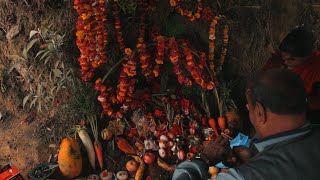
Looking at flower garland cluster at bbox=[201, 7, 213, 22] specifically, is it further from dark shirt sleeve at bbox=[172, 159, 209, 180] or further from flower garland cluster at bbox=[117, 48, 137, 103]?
dark shirt sleeve at bbox=[172, 159, 209, 180]

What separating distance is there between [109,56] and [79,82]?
0.56m

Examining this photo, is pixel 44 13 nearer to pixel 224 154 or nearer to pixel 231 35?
pixel 231 35

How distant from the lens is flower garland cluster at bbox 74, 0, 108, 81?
14.4 ft

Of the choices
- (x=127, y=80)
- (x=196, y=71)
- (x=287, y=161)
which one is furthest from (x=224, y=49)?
(x=287, y=161)

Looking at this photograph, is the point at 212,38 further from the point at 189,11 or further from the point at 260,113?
the point at 260,113

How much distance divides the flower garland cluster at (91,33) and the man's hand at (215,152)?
262 centimetres

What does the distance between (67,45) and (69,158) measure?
5.27 feet

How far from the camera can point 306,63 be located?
3424mm

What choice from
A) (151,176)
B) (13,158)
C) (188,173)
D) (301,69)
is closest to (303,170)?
(188,173)

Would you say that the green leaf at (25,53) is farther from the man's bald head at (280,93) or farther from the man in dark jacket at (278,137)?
the man's bald head at (280,93)

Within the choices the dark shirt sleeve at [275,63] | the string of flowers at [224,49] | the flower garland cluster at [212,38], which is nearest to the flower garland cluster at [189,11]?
the flower garland cluster at [212,38]

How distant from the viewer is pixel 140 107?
4.96 metres

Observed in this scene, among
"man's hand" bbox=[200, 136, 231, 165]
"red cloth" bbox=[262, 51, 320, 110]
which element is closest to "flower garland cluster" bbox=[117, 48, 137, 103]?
"red cloth" bbox=[262, 51, 320, 110]

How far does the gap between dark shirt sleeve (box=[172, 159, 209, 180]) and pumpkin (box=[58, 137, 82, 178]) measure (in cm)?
269
